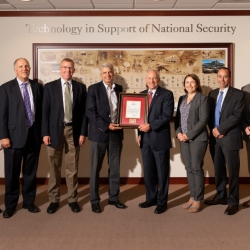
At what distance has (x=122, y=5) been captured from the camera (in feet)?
16.2

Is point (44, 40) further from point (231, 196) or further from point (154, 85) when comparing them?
point (231, 196)

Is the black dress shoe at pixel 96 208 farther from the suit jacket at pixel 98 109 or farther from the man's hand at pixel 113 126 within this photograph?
the man's hand at pixel 113 126

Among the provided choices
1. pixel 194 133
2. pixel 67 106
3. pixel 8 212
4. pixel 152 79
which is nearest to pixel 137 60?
pixel 152 79

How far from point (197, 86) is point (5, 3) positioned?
9.23 feet

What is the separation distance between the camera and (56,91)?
3934mm

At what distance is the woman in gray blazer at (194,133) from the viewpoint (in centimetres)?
391

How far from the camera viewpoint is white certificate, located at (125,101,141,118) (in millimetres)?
3969

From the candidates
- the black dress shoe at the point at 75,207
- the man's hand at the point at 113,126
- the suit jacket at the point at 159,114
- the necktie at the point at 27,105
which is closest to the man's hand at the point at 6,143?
the necktie at the point at 27,105

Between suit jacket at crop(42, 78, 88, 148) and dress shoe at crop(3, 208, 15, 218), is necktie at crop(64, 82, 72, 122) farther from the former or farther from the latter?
dress shoe at crop(3, 208, 15, 218)

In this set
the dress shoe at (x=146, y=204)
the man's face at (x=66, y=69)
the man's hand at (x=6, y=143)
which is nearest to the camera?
the man's hand at (x=6, y=143)

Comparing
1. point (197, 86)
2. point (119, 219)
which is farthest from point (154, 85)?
point (119, 219)

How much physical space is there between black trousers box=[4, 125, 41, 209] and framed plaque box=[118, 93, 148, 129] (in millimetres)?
994

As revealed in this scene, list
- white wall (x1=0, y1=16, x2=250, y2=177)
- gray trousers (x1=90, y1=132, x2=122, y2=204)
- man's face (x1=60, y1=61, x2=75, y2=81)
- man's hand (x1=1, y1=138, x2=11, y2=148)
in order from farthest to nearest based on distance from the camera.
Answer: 1. white wall (x1=0, y1=16, x2=250, y2=177)
2. gray trousers (x1=90, y1=132, x2=122, y2=204)
3. man's face (x1=60, y1=61, x2=75, y2=81)
4. man's hand (x1=1, y1=138, x2=11, y2=148)

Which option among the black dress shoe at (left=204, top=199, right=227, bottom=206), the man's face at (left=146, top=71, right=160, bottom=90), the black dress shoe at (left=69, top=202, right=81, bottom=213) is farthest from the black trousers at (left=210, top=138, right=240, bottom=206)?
the black dress shoe at (left=69, top=202, right=81, bottom=213)
